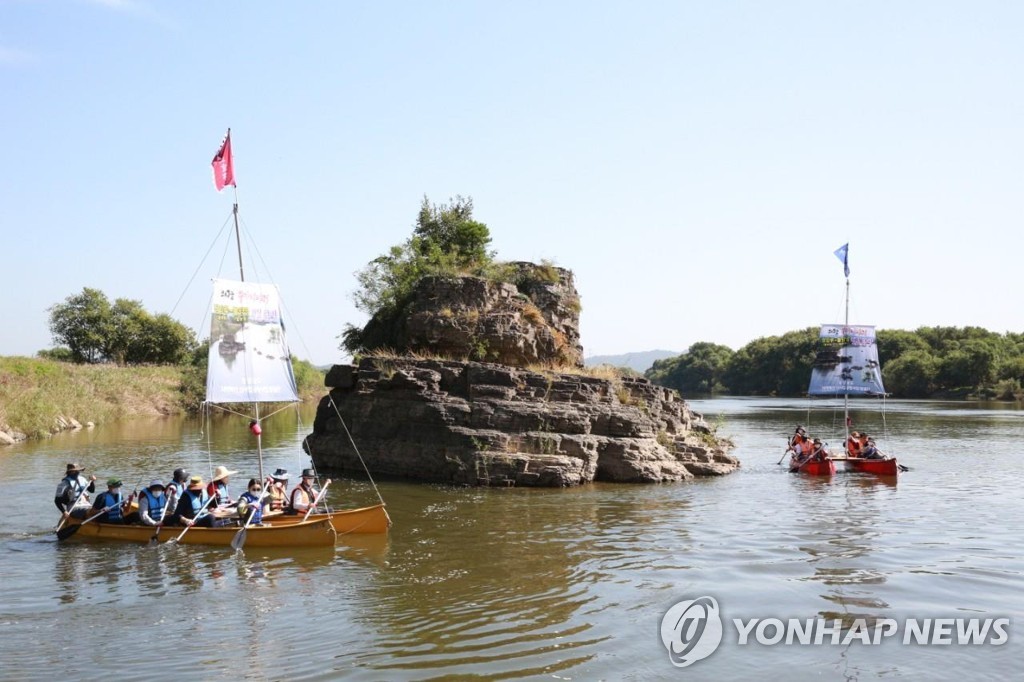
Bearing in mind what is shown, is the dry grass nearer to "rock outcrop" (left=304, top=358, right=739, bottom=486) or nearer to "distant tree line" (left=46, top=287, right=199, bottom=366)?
"distant tree line" (left=46, top=287, right=199, bottom=366)

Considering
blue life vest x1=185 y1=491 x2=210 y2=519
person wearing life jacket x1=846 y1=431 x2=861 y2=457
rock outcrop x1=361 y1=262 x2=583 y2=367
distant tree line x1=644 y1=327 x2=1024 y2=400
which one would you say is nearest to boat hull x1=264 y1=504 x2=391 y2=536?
blue life vest x1=185 y1=491 x2=210 y2=519

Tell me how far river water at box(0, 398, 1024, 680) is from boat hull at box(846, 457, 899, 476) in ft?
9.42

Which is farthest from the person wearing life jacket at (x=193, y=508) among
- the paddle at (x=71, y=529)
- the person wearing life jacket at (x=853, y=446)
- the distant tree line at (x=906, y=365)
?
the distant tree line at (x=906, y=365)

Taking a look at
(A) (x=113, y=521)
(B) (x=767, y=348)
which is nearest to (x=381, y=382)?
(A) (x=113, y=521)

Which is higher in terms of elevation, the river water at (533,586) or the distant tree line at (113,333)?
the distant tree line at (113,333)

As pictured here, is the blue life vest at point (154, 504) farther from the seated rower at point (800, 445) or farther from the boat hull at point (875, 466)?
the boat hull at point (875, 466)

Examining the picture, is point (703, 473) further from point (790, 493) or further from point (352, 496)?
point (352, 496)

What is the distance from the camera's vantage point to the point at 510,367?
96.6 ft

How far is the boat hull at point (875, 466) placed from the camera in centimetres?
3088

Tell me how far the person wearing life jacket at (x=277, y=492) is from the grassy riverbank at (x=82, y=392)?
1118 inches

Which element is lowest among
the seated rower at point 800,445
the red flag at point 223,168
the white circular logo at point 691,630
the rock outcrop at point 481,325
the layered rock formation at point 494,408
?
the white circular logo at point 691,630

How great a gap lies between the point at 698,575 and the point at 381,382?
54.6ft

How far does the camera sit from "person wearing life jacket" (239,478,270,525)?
62.6 ft

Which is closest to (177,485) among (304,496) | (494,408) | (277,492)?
(277,492)
